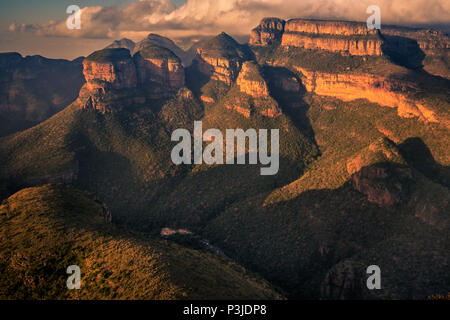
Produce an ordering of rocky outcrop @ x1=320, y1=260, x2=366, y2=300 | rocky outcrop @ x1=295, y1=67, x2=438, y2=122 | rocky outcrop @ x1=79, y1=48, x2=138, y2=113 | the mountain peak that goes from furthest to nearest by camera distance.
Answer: the mountain peak → rocky outcrop @ x1=79, y1=48, x2=138, y2=113 → rocky outcrop @ x1=295, y1=67, x2=438, y2=122 → rocky outcrop @ x1=320, y1=260, x2=366, y2=300

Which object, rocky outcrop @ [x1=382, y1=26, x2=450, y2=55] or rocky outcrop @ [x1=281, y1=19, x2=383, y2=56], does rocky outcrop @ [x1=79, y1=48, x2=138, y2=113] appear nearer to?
rocky outcrop @ [x1=281, y1=19, x2=383, y2=56]

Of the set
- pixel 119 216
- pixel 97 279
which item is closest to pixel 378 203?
pixel 97 279

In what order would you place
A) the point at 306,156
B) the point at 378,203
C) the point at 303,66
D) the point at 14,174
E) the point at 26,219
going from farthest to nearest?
the point at 303,66 → the point at 306,156 → the point at 14,174 → the point at 378,203 → the point at 26,219

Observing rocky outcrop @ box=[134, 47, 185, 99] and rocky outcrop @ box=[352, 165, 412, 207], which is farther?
rocky outcrop @ box=[134, 47, 185, 99]

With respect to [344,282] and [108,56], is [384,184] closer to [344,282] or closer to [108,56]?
[344,282]

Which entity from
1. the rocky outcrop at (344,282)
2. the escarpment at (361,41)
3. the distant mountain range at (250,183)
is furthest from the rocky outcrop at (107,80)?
the rocky outcrop at (344,282)

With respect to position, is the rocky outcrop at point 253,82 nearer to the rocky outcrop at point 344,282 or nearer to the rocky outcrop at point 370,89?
the rocky outcrop at point 370,89

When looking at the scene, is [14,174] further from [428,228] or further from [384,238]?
[428,228]

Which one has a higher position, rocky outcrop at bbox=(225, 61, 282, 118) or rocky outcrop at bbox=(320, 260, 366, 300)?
rocky outcrop at bbox=(225, 61, 282, 118)

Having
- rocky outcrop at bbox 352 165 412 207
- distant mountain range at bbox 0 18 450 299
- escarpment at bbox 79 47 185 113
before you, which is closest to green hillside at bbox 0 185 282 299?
distant mountain range at bbox 0 18 450 299
